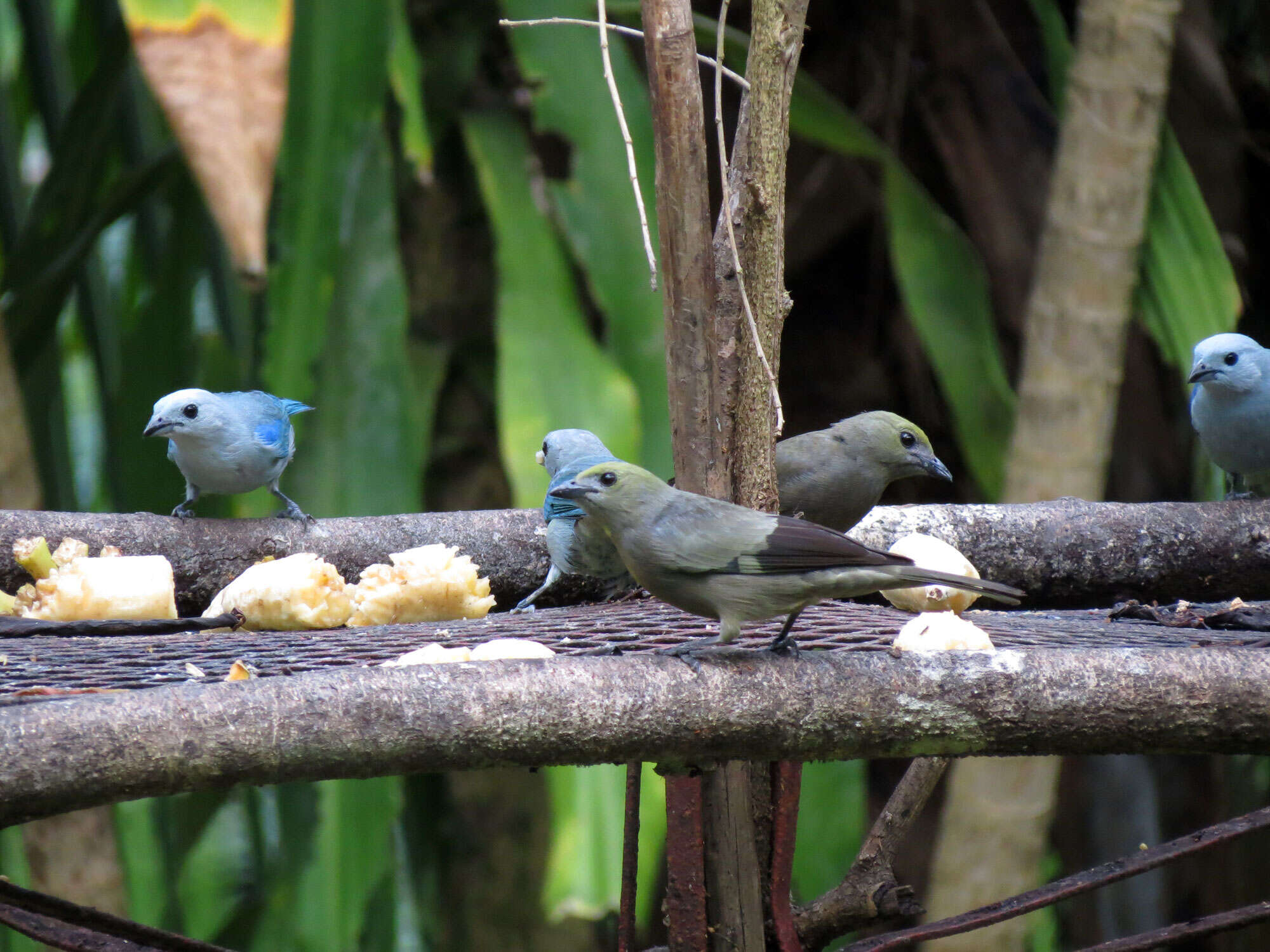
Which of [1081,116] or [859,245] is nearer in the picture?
[1081,116]

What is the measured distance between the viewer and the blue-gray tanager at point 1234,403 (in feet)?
13.1

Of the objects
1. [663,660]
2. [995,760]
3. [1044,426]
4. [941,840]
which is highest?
[1044,426]

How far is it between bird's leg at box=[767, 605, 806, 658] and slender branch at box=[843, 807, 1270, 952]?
0.48 m

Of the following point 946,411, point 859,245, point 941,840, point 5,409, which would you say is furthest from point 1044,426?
point 5,409

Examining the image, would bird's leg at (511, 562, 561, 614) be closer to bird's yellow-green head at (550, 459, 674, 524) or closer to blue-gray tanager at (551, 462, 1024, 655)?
bird's yellow-green head at (550, 459, 674, 524)

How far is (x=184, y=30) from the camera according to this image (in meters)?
2.69

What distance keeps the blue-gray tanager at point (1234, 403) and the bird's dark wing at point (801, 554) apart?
94.1 inches

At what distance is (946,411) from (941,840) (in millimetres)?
2534

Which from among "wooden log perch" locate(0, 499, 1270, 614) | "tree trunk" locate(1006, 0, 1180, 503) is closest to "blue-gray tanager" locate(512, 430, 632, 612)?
"wooden log perch" locate(0, 499, 1270, 614)

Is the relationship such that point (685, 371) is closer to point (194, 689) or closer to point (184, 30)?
point (194, 689)

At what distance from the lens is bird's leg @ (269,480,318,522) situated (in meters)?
3.42

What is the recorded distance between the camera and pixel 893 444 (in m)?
3.36

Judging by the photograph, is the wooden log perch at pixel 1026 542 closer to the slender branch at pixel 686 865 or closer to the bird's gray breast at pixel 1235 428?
the bird's gray breast at pixel 1235 428

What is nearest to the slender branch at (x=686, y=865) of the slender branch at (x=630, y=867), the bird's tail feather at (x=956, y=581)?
the slender branch at (x=630, y=867)
